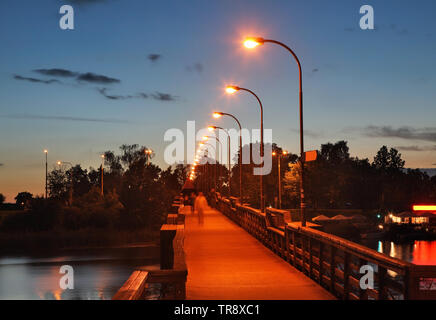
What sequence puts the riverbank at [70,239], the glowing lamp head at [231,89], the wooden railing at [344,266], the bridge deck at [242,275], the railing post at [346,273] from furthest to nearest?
the riverbank at [70,239] < the glowing lamp head at [231,89] < the bridge deck at [242,275] < the railing post at [346,273] < the wooden railing at [344,266]

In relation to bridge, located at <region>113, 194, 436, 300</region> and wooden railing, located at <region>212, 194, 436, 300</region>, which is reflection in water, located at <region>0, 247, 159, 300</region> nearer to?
bridge, located at <region>113, 194, 436, 300</region>

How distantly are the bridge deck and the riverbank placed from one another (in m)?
83.9

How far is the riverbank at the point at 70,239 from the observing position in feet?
348

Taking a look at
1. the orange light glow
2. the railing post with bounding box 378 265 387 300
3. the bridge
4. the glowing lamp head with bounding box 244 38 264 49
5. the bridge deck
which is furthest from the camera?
the orange light glow

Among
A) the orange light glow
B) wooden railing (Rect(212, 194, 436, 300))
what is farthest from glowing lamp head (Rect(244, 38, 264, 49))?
the orange light glow

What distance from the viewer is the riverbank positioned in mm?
106000

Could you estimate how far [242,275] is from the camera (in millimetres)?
15750

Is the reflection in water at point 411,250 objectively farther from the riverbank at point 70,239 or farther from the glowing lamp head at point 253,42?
the glowing lamp head at point 253,42

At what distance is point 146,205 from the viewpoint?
367 ft

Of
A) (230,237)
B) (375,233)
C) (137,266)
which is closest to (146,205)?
(137,266)

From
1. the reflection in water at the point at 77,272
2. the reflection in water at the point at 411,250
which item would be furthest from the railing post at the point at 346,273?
the reflection in water at the point at 411,250

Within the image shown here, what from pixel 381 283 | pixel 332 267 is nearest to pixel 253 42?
pixel 332 267
